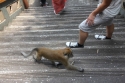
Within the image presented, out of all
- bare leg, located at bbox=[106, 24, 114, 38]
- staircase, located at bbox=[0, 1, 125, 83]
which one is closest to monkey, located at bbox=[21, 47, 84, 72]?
staircase, located at bbox=[0, 1, 125, 83]

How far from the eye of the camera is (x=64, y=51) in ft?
7.78

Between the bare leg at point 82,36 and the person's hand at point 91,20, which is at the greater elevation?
the person's hand at point 91,20

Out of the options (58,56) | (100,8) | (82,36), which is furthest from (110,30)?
(58,56)

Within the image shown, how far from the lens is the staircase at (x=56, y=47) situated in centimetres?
210

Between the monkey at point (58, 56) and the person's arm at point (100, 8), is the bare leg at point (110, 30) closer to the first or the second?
the person's arm at point (100, 8)

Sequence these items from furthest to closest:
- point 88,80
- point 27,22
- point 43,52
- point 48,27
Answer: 1. point 27,22
2. point 48,27
3. point 43,52
4. point 88,80

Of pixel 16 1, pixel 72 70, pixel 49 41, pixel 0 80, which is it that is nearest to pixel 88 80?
pixel 72 70

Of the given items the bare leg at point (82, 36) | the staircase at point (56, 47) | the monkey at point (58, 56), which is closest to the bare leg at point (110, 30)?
the staircase at point (56, 47)

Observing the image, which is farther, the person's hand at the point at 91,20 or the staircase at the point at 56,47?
the person's hand at the point at 91,20

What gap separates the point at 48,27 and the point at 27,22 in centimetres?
68

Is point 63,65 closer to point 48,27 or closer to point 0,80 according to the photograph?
point 0,80

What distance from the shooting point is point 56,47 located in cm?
301

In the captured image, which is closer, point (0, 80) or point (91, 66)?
point (0, 80)

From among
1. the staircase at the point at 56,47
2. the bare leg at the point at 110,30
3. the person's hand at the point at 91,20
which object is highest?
the person's hand at the point at 91,20
